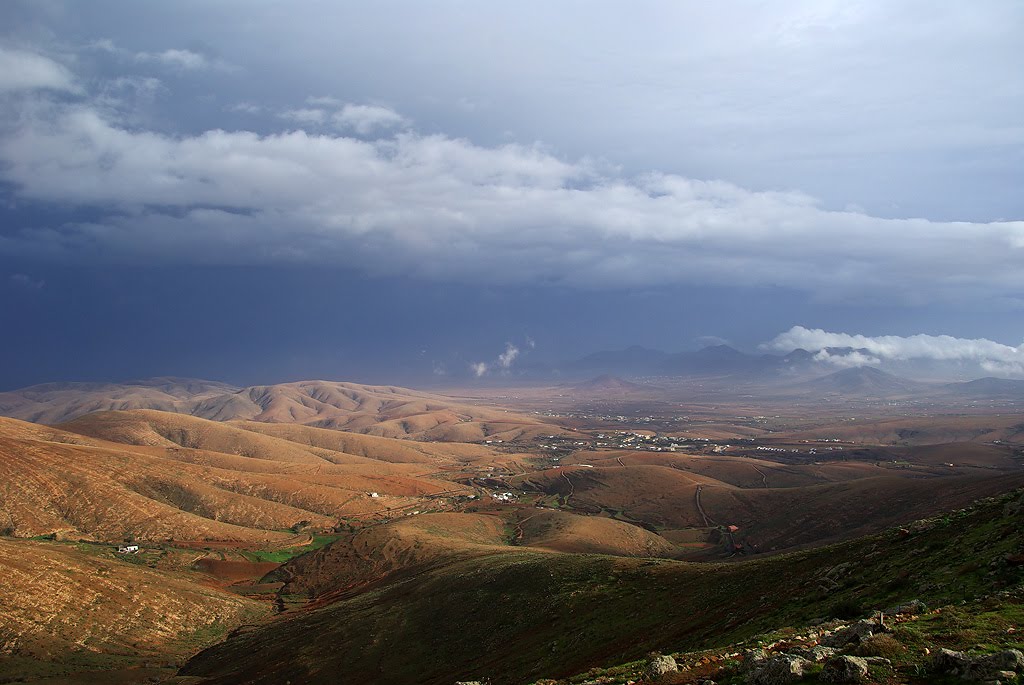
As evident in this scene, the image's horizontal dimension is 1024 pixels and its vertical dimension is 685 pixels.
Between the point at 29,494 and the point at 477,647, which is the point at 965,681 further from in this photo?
the point at 29,494

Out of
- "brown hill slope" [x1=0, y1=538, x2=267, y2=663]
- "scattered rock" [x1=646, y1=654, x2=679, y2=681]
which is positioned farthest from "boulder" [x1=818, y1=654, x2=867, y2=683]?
"brown hill slope" [x1=0, y1=538, x2=267, y2=663]

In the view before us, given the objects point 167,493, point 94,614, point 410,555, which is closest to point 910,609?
point 94,614

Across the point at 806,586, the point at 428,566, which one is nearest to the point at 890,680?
the point at 806,586

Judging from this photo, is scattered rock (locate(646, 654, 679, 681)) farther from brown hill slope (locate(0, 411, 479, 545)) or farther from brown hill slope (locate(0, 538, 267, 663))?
brown hill slope (locate(0, 411, 479, 545))

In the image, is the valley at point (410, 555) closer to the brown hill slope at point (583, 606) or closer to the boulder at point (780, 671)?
the brown hill slope at point (583, 606)

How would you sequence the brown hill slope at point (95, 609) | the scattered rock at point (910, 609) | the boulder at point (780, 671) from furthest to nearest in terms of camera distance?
1. the brown hill slope at point (95, 609)
2. the scattered rock at point (910, 609)
3. the boulder at point (780, 671)

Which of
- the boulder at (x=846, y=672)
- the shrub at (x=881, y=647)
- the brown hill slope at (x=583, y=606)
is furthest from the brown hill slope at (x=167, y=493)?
the boulder at (x=846, y=672)

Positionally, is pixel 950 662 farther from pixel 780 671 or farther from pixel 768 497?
pixel 768 497
